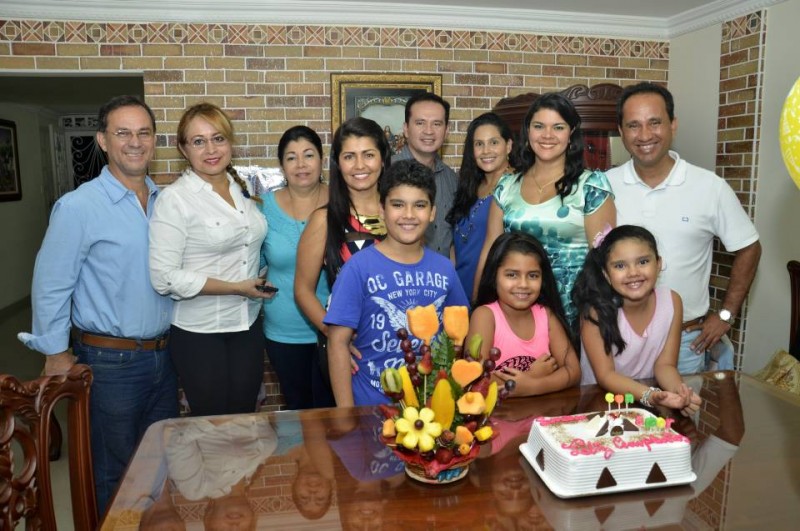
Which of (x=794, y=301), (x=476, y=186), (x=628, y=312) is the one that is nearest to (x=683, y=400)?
(x=628, y=312)

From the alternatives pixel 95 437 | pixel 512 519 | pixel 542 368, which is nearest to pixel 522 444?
pixel 512 519

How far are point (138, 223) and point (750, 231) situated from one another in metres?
2.41

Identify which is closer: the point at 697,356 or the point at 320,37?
the point at 697,356

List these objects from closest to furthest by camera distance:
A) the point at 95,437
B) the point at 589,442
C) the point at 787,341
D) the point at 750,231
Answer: the point at 589,442 < the point at 95,437 < the point at 750,231 < the point at 787,341

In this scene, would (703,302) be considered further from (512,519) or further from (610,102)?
(512,519)

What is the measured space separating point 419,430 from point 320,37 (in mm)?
3120

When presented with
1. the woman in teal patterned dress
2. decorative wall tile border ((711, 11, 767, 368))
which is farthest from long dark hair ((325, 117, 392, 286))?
decorative wall tile border ((711, 11, 767, 368))

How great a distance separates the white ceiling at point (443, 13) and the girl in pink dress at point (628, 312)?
7.47 ft

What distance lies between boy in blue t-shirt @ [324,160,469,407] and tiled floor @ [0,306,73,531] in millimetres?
1774

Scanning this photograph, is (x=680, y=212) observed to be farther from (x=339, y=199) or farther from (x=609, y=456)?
(x=609, y=456)

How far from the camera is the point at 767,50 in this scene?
11.6 ft

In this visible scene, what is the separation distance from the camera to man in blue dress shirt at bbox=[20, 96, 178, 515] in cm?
210

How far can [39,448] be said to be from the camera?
1.32 m

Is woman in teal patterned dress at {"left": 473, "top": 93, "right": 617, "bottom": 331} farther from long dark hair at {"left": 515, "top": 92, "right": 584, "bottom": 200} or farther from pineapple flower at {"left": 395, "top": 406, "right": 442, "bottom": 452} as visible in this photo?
pineapple flower at {"left": 395, "top": 406, "right": 442, "bottom": 452}
